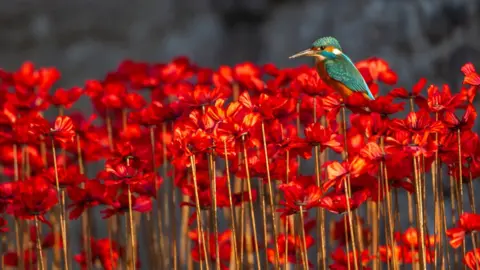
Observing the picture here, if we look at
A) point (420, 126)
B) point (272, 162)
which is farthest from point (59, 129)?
point (420, 126)

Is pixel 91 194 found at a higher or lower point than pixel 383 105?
lower

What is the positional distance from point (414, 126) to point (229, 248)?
673mm

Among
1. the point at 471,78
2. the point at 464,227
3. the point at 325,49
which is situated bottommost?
the point at 464,227

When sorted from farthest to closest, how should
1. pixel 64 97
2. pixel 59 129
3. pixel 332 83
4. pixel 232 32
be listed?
pixel 232 32
pixel 64 97
pixel 332 83
pixel 59 129

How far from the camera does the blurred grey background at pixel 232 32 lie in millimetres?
2799

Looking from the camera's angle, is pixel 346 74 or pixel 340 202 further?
pixel 346 74

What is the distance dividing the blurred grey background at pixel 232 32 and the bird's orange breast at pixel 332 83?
108 cm

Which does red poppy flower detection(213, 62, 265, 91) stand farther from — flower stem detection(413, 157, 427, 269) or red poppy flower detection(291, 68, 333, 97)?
flower stem detection(413, 157, 427, 269)

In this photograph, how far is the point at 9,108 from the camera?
2.03 metres

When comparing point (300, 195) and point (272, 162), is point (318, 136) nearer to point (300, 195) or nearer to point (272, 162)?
point (300, 195)

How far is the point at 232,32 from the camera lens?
9.60 ft

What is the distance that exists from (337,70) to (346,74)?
0.03m

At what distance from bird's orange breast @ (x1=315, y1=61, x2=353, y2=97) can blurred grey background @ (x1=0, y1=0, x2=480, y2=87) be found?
1075mm

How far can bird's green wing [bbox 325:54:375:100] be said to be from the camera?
1690mm
